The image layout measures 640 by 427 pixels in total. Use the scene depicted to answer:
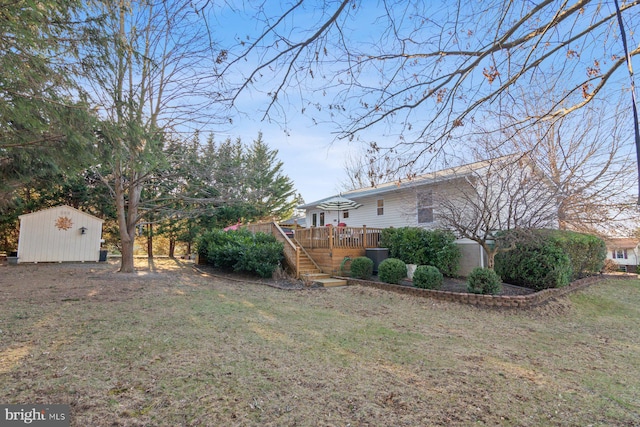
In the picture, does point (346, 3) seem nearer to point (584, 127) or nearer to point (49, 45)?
point (49, 45)

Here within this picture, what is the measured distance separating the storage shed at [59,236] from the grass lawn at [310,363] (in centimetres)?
880

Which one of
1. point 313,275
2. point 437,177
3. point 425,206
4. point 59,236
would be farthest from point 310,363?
point 59,236

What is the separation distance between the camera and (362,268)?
10.2 metres

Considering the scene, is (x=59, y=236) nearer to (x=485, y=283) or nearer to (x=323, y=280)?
(x=323, y=280)

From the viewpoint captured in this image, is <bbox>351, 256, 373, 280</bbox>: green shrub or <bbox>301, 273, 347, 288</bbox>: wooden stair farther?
<bbox>351, 256, 373, 280</bbox>: green shrub

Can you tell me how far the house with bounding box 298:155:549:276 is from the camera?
7953 millimetres

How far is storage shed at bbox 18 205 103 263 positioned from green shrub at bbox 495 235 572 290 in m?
17.2

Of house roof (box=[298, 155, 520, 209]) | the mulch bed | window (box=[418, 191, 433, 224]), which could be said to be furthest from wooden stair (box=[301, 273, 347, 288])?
window (box=[418, 191, 433, 224])

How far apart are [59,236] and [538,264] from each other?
18355mm

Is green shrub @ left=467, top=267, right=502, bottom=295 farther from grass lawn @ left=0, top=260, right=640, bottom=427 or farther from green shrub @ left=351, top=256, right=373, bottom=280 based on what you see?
green shrub @ left=351, top=256, right=373, bottom=280

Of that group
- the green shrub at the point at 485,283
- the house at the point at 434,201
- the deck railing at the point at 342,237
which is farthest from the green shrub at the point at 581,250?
the deck railing at the point at 342,237

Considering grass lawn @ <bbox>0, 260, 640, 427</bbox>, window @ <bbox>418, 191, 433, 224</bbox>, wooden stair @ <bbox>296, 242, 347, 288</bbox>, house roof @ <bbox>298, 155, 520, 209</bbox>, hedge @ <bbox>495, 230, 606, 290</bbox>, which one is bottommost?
grass lawn @ <bbox>0, 260, 640, 427</bbox>

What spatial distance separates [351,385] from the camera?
10.0ft

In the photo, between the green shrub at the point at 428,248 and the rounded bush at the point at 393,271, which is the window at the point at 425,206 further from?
the rounded bush at the point at 393,271
